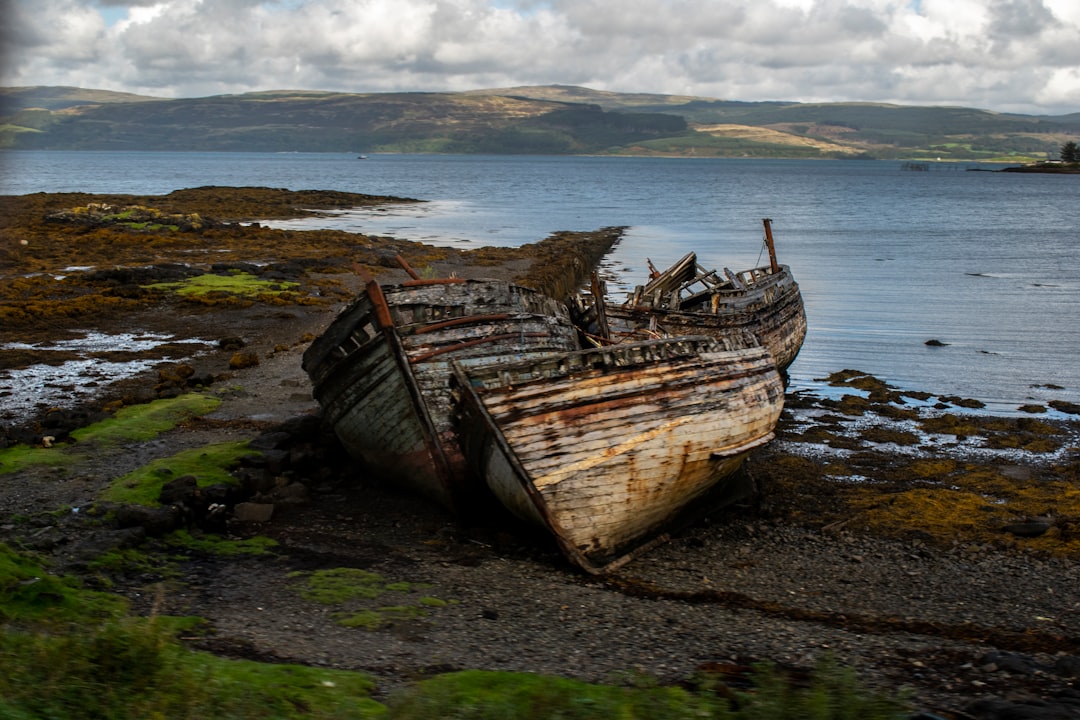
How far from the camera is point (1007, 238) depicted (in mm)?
62219

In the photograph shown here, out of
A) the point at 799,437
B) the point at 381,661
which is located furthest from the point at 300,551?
the point at 799,437

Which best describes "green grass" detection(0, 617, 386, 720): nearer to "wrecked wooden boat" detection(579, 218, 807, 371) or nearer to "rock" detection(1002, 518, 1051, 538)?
"rock" detection(1002, 518, 1051, 538)

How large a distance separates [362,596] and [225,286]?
21.1 m

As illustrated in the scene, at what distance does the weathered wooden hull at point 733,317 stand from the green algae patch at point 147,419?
733cm

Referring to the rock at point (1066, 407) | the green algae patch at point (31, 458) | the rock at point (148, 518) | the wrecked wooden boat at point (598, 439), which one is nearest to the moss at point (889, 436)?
the rock at point (1066, 407)

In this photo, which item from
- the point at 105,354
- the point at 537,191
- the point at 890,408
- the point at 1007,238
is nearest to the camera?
the point at 890,408

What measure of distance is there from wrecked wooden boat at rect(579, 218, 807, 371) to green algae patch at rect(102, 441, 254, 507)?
684cm

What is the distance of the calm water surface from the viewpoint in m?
23.0

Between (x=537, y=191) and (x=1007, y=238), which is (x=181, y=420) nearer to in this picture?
(x=1007, y=238)

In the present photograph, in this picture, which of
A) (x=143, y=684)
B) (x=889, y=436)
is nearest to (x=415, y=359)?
(x=143, y=684)

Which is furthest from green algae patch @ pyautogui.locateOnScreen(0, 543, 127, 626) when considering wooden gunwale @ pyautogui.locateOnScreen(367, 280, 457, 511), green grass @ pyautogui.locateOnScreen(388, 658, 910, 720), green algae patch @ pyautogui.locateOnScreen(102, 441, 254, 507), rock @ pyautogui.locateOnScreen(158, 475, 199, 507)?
wooden gunwale @ pyautogui.locateOnScreen(367, 280, 457, 511)

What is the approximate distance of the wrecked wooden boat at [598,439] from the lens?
10234 mm

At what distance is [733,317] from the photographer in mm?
19062

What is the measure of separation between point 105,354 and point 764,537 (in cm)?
1414
